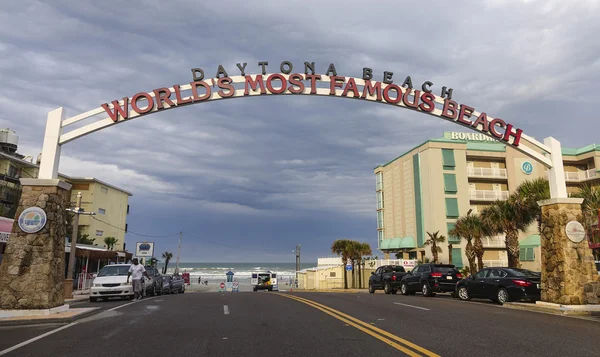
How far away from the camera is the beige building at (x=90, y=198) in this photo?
150 feet

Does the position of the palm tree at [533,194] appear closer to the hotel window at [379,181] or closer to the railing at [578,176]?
the railing at [578,176]

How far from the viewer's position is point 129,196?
70.4m

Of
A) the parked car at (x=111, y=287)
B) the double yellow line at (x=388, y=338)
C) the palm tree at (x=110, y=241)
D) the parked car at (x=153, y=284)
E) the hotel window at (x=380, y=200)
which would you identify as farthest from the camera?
the hotel window at (x=380, y=200)

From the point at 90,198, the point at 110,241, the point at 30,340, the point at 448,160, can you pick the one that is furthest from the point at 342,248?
the point at 30,340

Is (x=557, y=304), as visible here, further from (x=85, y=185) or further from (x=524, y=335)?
(x=85, y=185)

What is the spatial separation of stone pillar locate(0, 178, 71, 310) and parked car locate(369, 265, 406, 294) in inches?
708

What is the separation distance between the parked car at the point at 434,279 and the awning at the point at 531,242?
27.6 metres

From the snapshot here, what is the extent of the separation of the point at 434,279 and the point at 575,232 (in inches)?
322

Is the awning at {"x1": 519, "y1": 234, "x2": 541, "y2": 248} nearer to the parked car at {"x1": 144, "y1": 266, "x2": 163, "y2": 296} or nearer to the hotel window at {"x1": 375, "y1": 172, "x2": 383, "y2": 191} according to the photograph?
the hotel window at {"x1": 375, "y1": 172, "x2": 383, "y2": 191}

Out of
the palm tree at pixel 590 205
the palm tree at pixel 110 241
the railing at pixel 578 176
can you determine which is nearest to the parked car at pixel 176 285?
the palm tree at pixel 590 205

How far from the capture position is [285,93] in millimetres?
15227

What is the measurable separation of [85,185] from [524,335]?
193ft

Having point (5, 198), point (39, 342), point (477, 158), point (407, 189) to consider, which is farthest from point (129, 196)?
point (39, 342)

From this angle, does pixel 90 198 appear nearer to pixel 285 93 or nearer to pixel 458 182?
pixel 458 182
